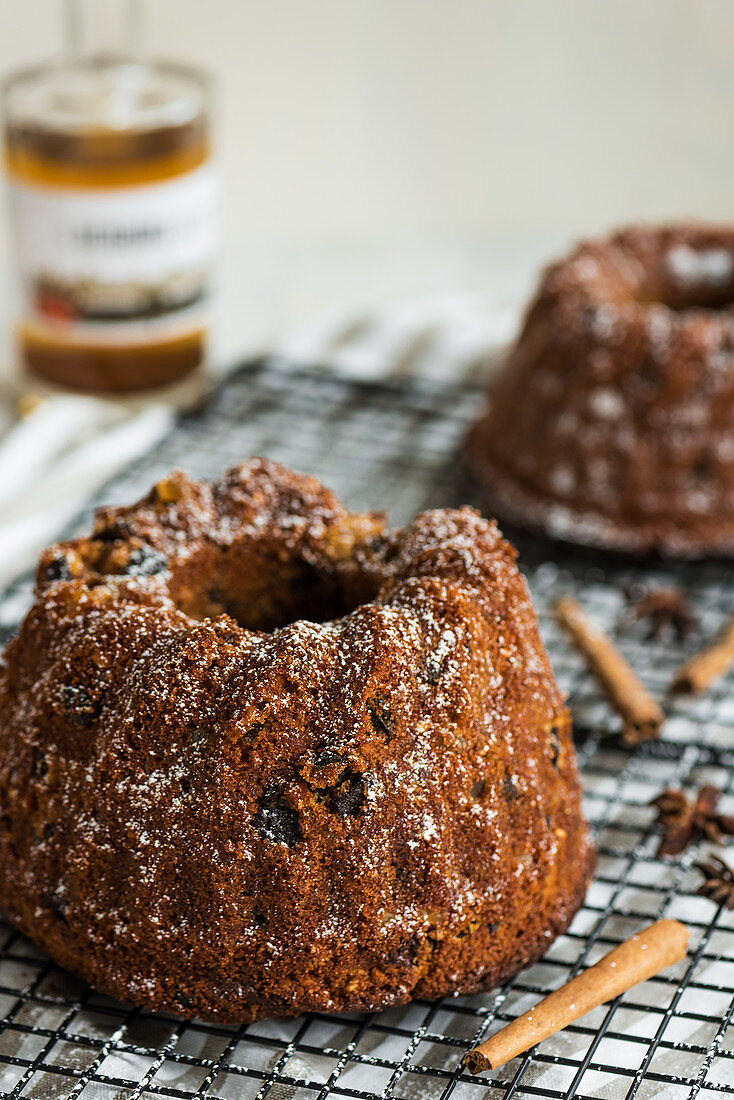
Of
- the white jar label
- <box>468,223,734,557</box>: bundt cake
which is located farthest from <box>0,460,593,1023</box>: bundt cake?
the white jar label

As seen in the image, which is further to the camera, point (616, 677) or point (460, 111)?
point (460, 111)

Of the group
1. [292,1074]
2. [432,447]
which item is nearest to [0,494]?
[432,447]

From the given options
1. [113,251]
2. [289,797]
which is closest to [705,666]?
[289,797]

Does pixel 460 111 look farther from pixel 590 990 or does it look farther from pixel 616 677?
pixel 590 990

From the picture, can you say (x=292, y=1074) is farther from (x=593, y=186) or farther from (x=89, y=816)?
(x=593, y=186)

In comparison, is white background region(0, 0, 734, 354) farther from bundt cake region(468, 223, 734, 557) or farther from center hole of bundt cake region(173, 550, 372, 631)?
center hole of bundt cake region(173, 550, 372, 631)

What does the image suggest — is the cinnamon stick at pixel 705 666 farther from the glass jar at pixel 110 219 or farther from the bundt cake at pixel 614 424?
the glass jar at pixel 110 219

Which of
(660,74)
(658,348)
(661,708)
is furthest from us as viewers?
(660,74)
